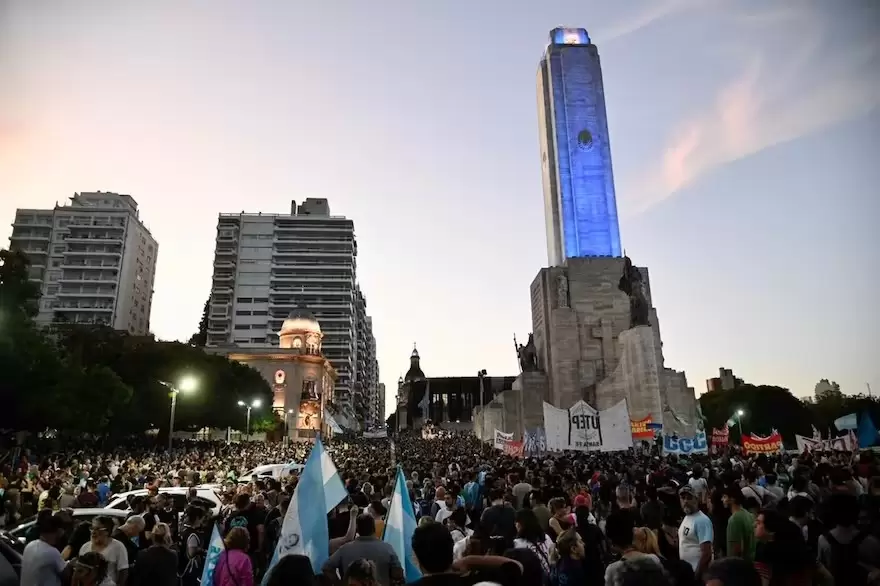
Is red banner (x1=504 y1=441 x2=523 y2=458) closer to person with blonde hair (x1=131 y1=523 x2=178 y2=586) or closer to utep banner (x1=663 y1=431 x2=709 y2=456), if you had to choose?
utep banner (x1=663 y1=431 x2=709 y2=456)

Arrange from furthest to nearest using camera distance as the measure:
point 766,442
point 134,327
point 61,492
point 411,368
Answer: point 411,368
point 134,327
point 766,442
point 61,492

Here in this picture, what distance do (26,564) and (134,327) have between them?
105 m

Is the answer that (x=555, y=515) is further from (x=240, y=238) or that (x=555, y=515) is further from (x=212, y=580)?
(x=240, y=238)

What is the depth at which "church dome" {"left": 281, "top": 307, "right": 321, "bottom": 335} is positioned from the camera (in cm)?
9412

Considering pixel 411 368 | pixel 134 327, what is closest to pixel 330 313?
pixel 134 327

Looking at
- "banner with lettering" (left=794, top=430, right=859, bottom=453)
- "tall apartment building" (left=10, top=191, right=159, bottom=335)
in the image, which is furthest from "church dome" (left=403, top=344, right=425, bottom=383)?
"banner with lettering" (left=794, top=430, right=859, bottom=453)

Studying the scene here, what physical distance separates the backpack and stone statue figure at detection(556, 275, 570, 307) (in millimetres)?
47548

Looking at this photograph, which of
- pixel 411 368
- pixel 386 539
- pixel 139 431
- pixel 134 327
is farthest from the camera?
→ pixel 411 368

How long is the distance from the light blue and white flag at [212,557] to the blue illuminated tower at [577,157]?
174 ft

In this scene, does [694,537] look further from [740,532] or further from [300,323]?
[300,323]

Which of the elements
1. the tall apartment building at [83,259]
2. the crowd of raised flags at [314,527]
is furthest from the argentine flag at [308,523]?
the tall apartment building at [83,259]

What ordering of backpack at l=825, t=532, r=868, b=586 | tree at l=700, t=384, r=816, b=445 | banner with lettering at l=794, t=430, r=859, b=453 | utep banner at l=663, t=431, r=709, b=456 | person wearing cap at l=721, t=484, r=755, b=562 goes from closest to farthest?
backpack at l=825, t=532, r=868, b=586
person wearing cap at l=721, t=484, r=755, b=562
banner with lettering at l=794, t=430, r=859, b=453
utep banner at l=663, t=431, r=709, b=456
tree at l=700, t=384, r=816, b=445

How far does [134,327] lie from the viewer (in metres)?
98.8

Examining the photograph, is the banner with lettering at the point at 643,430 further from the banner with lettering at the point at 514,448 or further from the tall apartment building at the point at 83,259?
the tall apartment building at the point at 83,259
